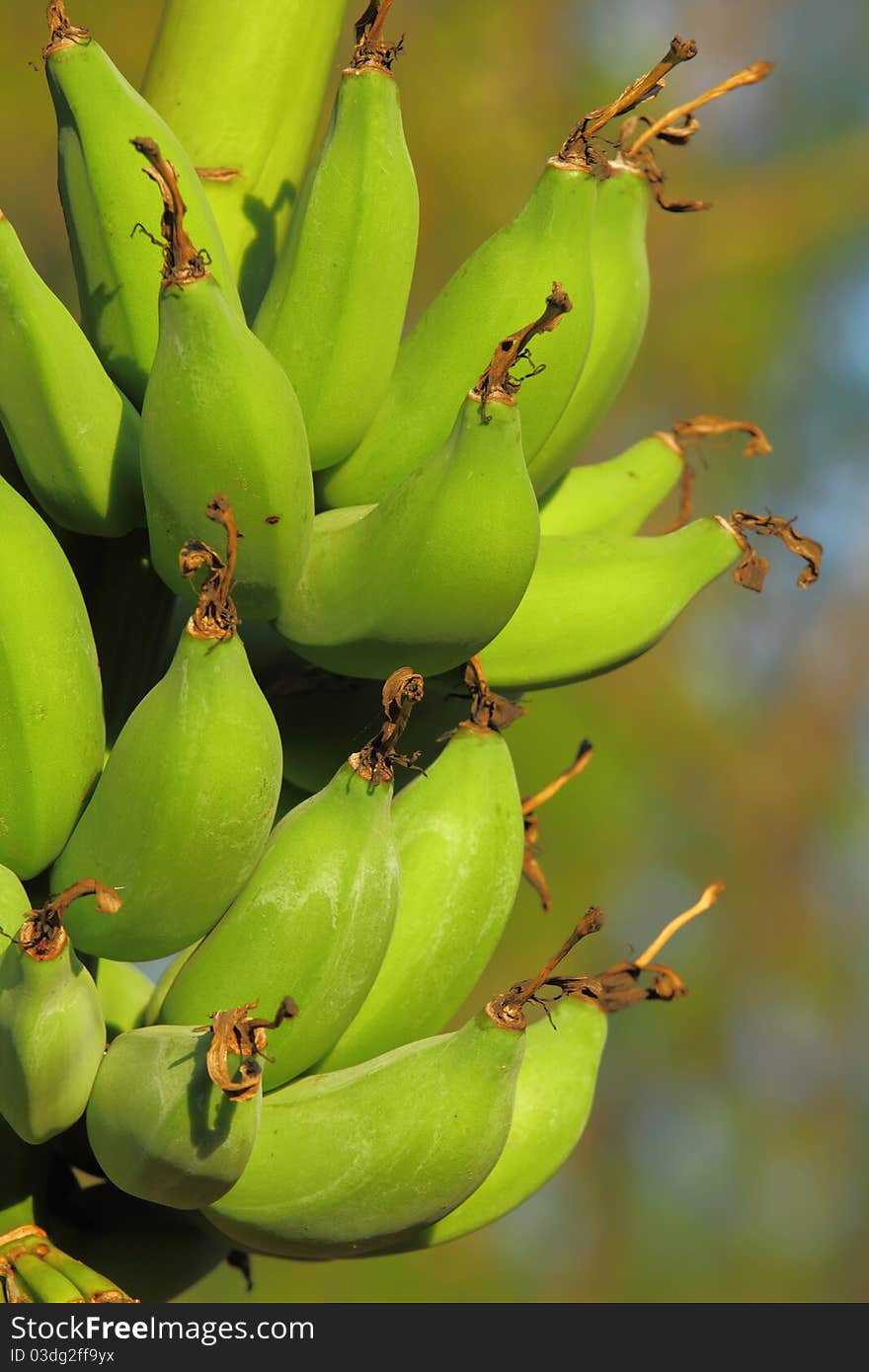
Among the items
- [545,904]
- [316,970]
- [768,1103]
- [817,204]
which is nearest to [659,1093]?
[768,1103]

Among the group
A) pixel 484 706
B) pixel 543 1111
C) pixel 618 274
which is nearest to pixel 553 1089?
pixel 543 1111

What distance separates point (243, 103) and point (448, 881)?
819mm

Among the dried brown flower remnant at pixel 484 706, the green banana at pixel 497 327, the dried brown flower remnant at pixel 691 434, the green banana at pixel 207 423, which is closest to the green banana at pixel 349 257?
the green banana at pixel 497 327

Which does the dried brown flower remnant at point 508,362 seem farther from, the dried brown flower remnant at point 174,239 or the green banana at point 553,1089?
the green banana at point 553,1089

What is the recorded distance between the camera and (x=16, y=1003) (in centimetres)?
109

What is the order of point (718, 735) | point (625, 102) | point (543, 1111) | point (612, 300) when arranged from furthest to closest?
point (718, 735)
point (612, 300)
point (543, 1111)
point (625, 102)

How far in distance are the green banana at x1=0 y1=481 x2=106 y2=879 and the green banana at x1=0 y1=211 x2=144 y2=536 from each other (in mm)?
66

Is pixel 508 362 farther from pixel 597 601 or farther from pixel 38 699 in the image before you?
pixel 38 699

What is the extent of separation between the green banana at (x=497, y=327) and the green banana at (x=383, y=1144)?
51cm

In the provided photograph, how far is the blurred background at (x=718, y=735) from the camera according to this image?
473 centimetres

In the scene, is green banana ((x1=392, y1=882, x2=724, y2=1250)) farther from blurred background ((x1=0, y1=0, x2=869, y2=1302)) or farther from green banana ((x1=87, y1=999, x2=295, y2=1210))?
blurred background ((x1=0, y1=0, x2=869, y2=1302))

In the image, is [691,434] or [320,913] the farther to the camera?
[691,434]

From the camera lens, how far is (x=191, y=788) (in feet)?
3.77

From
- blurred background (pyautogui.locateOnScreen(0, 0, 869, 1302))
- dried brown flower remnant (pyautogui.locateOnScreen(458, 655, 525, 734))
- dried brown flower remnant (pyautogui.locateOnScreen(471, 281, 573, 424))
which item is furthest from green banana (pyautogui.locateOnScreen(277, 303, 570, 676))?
blurred background (pyautogui.locateOnScreen(0, 0, 869, 1302))
